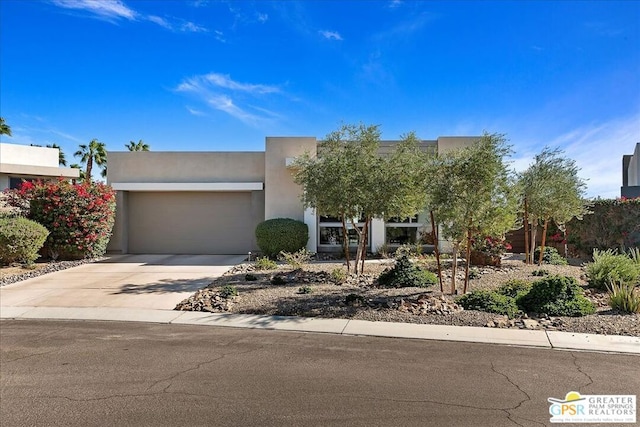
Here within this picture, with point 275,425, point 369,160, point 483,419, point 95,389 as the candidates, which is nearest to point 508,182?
point 369,160

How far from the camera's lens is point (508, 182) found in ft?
30.5

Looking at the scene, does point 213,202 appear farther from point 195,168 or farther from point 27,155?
point 27,155

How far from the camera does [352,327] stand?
734cm

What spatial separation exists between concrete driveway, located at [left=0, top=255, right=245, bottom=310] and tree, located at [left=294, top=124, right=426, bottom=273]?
4.17m

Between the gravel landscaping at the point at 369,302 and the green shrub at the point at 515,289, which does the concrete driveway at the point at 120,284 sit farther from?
the green shrub at the point at 515,289

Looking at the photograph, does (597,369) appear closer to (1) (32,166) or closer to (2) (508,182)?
(2) (508,182)

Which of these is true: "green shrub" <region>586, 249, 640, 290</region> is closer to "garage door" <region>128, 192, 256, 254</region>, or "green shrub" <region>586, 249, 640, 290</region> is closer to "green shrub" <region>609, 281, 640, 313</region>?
"green shrub" <region>609, 281, 640, 313</region>

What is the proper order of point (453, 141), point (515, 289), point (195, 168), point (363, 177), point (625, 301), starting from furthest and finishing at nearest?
point (195, 168) → point (453, 141) → point (363, 177) → point (515, 289) → point (625, 301)

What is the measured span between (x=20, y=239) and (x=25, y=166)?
573 inches

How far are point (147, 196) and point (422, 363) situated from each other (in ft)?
52.1

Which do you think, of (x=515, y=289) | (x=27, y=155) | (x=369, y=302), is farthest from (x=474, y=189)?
(x=27, y=155)

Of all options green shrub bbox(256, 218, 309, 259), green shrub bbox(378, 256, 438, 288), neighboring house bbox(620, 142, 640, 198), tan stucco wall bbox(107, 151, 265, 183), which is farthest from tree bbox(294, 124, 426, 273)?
neighboring house bbox(620, 142, 640, 198)

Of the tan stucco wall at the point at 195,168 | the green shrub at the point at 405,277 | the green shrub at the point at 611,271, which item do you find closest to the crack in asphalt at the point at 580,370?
the green shrub at the point at 611,271

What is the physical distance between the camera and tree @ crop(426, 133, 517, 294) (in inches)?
332
